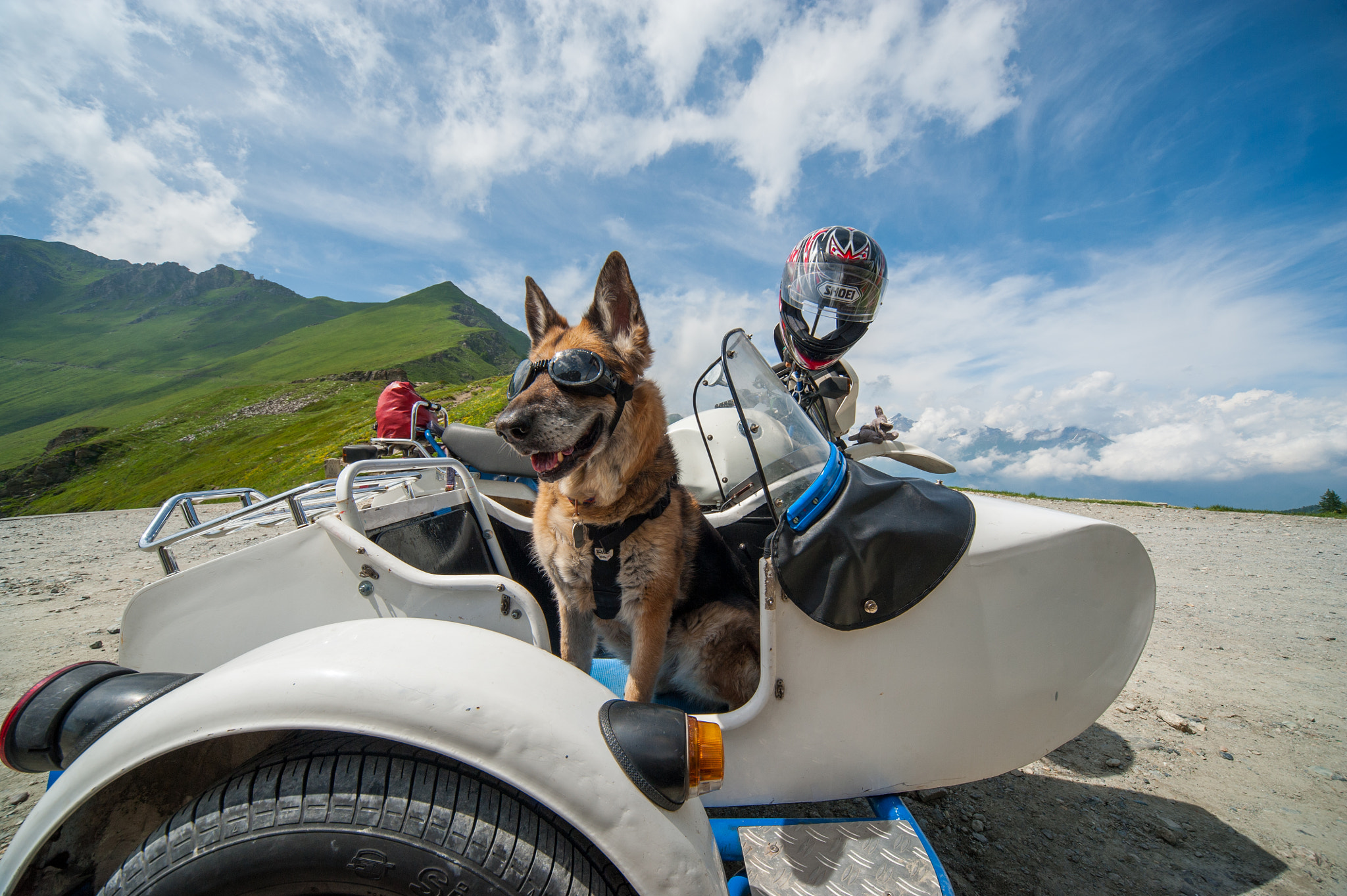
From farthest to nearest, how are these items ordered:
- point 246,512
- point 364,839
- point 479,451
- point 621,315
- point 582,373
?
1. point 479,451
2. point 621,315
3. point 582,373
4. point 246,512
5. point 364,839

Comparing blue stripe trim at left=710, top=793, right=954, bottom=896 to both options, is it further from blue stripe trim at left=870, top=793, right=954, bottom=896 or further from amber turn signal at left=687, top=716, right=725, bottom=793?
amber turn signal at left=687, top=716, right=725, bottom=793

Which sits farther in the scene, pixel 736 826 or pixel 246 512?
pixel 246 512

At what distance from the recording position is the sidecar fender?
1.14 m

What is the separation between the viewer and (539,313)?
2.65 metres

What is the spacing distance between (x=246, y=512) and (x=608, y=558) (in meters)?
1.41

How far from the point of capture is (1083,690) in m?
1.63

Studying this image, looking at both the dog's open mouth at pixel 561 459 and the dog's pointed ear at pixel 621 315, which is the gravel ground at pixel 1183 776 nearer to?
the dog's open mouth at pixel 561 459

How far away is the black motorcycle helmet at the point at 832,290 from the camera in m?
3.17

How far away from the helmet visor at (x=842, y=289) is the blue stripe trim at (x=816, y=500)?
1893 mm

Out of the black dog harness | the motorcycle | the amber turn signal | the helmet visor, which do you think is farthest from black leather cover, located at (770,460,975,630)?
the helmet visor

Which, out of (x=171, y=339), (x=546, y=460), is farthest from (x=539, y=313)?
(x=171, y=339)

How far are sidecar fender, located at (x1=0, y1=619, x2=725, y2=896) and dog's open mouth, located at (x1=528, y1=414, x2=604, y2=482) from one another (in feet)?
3.09

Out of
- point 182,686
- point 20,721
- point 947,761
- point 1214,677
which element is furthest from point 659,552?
point 1214,677

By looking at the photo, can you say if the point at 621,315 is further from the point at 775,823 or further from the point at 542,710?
the point at 775,823
